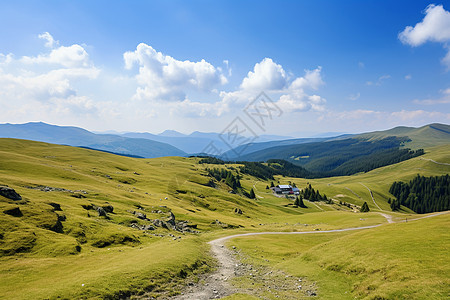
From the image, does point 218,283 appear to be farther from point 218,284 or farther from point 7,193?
point 7,193

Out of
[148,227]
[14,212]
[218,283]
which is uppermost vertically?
[14,212]

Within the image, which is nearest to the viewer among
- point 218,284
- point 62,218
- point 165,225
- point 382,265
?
point 382,265

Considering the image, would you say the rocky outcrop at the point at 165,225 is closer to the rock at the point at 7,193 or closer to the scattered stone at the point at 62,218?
the scattered stone at the point at 62,218

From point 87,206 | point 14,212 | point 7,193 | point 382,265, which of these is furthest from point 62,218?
point 382,265

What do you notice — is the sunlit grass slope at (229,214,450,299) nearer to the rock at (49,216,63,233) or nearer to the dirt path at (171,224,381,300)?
the dirt path at (171,224,381,300)

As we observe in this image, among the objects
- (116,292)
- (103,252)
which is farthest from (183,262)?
(103,252)

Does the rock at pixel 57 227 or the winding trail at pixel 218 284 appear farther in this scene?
the rock at pixel 57 227

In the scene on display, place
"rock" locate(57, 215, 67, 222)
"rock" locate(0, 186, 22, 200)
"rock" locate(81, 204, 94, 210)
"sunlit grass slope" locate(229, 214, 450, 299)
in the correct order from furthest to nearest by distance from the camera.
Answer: "rock" locate(81, 204, 94, 210), "rock" locate(57, 215, 67, 222), "rock" locate(0, 186, 22, 200), "sunlit grass slope" locate(229, 214, 450, 299)

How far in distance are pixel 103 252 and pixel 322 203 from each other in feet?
593

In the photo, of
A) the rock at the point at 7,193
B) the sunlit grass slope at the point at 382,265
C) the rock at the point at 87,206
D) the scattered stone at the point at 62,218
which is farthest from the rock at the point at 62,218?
the sunlit grass slope at the point at 382,265

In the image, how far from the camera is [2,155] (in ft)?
287

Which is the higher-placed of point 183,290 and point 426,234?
point 426,234

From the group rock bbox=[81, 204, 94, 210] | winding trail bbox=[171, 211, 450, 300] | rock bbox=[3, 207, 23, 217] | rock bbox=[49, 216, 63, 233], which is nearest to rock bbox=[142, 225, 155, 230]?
rock bbox=[81, 204, 94, 210]

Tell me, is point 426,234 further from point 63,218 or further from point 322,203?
point 322,203
